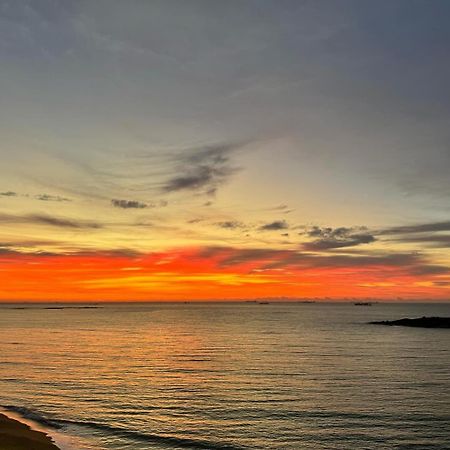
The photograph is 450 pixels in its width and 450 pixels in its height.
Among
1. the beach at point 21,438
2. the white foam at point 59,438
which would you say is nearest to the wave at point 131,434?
the white foam at point 59,438

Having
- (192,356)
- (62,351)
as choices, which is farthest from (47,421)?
(62,351)

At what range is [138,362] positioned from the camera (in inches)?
2495

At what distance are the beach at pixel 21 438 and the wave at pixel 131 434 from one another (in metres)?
2.12

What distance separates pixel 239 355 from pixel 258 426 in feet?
129

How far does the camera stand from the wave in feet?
90.7

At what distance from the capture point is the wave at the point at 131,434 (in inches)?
1089

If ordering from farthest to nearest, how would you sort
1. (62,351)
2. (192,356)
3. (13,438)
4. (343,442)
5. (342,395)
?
(62,351)
(192,356)
(342,395)
(343,442)
(13,438)

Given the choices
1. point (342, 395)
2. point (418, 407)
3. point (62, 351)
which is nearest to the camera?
point (418, 407)

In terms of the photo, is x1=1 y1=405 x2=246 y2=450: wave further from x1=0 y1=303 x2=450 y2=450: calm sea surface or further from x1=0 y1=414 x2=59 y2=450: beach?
x1=0 y1=414 x2=59 y2=450: beach

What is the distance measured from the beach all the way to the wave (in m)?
2.12

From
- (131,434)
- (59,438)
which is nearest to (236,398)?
(131,434)

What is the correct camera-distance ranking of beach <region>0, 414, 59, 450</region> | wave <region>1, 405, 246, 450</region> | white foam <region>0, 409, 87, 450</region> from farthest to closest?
wave <region>1, 405, 246, 450</region> < white foam <region>0, 409, 87, 450</region> < beach <region>0, 414, 59, 450</region>

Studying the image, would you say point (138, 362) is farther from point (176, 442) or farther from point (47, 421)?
point (176, 442)

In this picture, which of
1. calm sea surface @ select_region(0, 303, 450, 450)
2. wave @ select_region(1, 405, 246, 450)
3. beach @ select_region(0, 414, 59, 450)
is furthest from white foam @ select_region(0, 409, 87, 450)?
wave @ select_region(1, 405, 246, 450)
